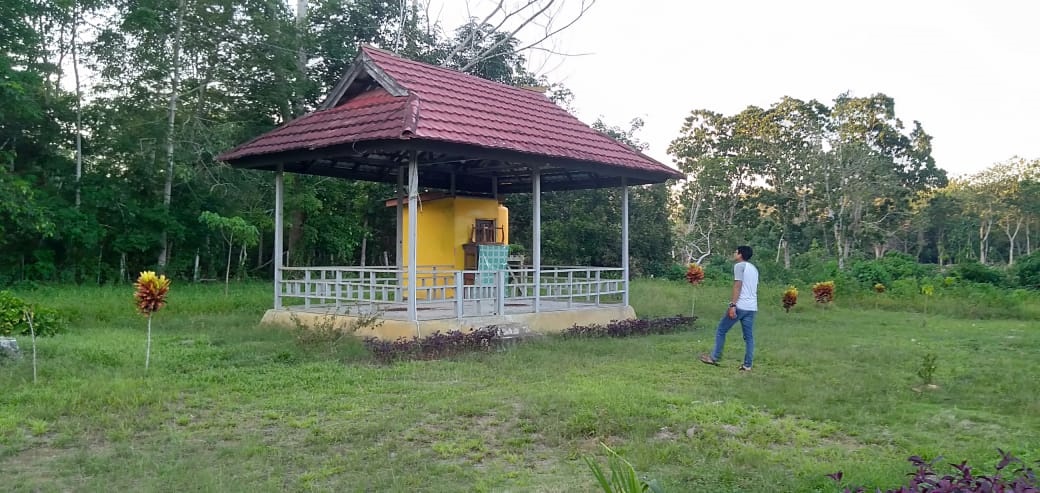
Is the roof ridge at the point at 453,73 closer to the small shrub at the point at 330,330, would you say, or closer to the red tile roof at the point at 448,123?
the red tile roof at the point at 448,123

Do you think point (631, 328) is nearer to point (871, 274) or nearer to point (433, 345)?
point (433, 345)

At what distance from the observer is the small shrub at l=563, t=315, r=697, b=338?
39.3 ft

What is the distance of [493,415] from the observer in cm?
659

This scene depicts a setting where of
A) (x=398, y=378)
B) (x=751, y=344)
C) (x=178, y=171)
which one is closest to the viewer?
(x=398, y=378)

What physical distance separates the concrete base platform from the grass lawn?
0.75 m

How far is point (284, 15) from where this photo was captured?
2170 centimetres

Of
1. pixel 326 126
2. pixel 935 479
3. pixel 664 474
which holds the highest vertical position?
pixel 326 126

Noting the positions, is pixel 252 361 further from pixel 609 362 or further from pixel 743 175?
pixel 743 175

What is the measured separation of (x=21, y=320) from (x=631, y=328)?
29.4 ft

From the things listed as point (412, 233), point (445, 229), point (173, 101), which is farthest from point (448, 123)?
point (173, 101)

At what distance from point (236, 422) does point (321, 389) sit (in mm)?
1300

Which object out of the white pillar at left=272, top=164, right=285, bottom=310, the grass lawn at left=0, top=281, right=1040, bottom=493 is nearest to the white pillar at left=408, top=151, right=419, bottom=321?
the grass lawn at left=0, top=281, right=1040, bottom=493

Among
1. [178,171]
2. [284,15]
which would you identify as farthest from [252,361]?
[284,15]

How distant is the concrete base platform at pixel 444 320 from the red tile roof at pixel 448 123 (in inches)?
98.2
